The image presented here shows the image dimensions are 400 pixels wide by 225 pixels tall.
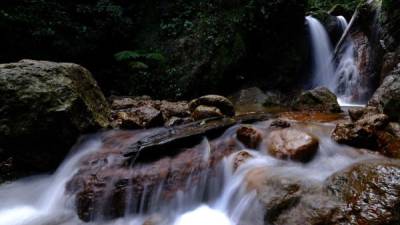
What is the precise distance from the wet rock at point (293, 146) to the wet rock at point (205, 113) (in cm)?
177

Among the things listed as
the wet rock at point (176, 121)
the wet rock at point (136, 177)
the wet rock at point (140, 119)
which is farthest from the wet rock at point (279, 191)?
the wet rock at point (140, 119)

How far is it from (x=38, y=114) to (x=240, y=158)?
2.99 meters

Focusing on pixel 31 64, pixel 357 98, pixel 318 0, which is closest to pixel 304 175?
pixel 31 64

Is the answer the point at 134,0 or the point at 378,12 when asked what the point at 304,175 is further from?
the point at 134,0

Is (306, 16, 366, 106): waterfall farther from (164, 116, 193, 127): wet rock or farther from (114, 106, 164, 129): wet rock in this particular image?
(114, 106, 164, 129): wet rock

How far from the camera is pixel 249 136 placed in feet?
14.4

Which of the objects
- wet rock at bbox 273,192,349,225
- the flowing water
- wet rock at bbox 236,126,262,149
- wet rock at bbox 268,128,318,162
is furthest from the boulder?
wet rock at bbox 273,192,349,225

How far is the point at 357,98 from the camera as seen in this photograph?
28.9 feet

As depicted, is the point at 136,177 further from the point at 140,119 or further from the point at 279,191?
the point at 140,119

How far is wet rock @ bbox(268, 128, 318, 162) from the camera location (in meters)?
3.80

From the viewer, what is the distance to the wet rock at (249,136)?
Result: 4336 millimetres

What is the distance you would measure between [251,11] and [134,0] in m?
3.95

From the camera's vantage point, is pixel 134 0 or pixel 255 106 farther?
pixel 134 0

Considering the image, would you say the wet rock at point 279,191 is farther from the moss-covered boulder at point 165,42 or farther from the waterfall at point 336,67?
the waterfall at point 336,67
